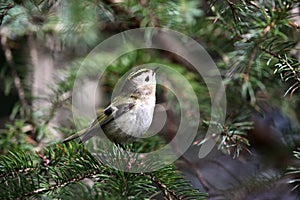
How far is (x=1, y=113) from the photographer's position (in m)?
1.50

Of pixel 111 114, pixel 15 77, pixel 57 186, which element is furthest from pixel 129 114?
pixel 15 77

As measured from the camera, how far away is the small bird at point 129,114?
2.70ft

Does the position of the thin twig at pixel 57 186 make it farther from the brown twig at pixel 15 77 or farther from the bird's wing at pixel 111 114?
the brown twig at pixel 15 77

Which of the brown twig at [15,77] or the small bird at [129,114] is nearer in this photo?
the small bird at [129,114]

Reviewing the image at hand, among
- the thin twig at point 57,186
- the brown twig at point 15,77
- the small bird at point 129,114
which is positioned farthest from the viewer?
the brown twig at point 15,77

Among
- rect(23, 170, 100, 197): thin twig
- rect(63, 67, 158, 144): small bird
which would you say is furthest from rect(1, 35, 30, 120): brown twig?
rect(23, 170, 100, 197): thin twig

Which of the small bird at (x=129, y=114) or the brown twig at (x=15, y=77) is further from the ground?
the small bird at (x=129, y=114)

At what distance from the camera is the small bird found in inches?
32.4

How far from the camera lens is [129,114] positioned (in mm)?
840

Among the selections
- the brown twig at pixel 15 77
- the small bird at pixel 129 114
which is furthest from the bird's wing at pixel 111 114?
the brown twig at pixel 15 77

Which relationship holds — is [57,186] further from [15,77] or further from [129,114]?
[15,77]

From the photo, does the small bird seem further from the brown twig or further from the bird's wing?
the brown twig

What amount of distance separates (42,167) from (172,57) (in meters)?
0.62

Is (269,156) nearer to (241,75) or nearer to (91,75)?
(241,75)
